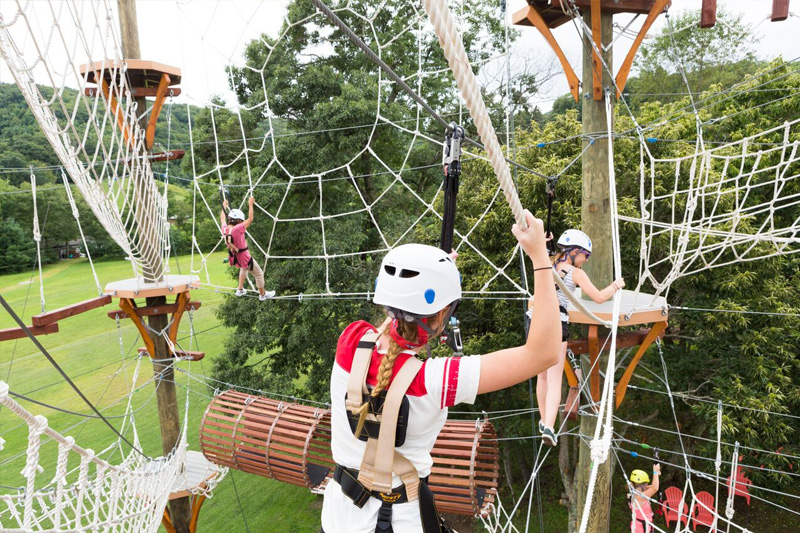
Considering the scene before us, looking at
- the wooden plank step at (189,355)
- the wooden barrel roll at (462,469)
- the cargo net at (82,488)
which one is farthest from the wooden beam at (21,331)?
the wooden barrel roll at (462,469)

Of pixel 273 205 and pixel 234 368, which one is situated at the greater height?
pixel 273 205

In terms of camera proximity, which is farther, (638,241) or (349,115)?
(349,115)

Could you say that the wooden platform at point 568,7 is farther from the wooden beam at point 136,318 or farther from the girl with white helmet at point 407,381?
the wooden beam at point 136,318

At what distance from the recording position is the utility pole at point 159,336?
4031 mm

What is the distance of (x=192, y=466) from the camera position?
541 centimetres

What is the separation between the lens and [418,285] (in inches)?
44.8

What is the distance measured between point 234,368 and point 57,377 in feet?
38.3

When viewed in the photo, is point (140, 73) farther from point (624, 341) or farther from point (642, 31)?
point (624, 341)

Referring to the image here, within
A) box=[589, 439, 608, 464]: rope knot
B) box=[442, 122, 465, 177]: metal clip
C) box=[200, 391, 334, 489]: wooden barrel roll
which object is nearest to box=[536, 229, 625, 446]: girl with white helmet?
box=[589, 439, 608, 464]: rope knot

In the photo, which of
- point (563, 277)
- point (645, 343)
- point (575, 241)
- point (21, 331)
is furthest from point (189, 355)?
point (645, 343)

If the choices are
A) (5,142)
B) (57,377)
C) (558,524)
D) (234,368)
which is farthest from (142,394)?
(558,524)

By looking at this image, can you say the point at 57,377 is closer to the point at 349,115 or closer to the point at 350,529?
the point at 349,115

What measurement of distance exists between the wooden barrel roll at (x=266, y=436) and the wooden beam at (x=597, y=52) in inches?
116

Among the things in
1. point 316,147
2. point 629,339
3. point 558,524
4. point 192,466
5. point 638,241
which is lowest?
point 558,524
